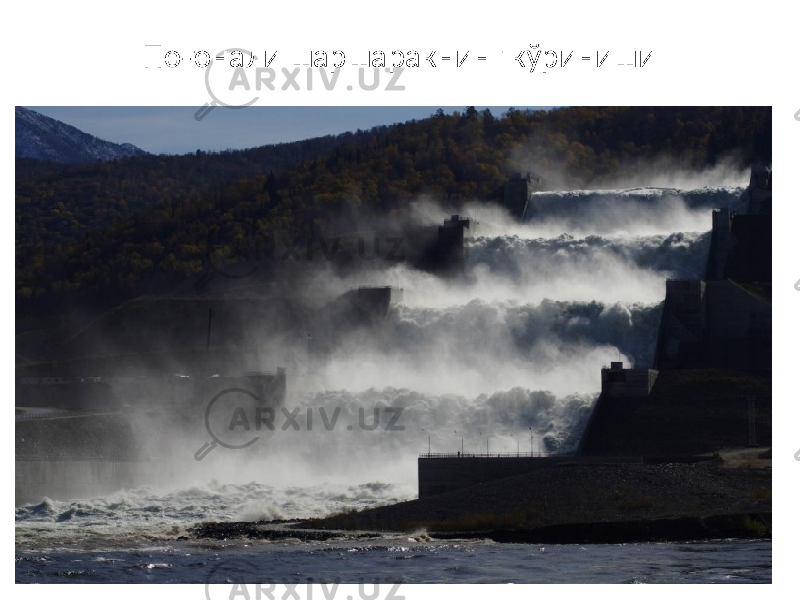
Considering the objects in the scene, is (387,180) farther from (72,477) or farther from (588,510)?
(588,510)

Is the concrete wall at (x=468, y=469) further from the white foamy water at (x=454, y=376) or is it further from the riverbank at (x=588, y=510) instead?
the white foamy water at (x=454, y=376)

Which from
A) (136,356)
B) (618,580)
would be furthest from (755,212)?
(618,580)

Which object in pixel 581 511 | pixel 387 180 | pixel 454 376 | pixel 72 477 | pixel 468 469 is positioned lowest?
pixel 72 477

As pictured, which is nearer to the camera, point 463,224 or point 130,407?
point 130,407

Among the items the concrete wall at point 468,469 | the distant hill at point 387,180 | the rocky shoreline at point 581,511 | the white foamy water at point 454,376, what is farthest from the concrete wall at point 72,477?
the distant hill at point 387,180

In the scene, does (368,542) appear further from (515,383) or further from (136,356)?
(136,356)

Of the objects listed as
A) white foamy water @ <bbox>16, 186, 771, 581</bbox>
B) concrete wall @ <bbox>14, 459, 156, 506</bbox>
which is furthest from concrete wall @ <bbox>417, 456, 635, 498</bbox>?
A: concrete wall @ <bbox>14, 459, 156, 506</bbox>

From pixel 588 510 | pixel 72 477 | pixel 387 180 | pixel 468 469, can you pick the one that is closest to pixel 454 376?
pixel 72 477

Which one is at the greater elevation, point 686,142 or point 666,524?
point 686,142

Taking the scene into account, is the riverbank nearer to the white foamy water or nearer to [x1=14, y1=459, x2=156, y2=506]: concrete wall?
the white foamy water
